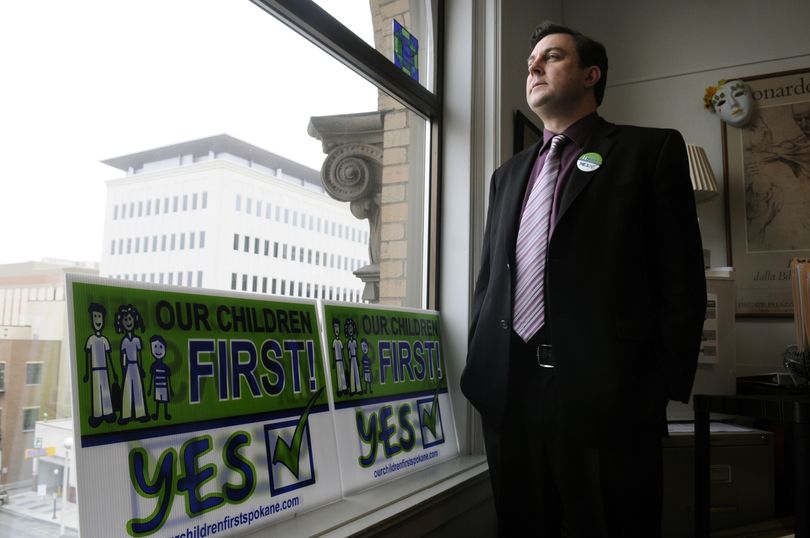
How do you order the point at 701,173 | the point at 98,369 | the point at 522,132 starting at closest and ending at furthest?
the point at 98,369
the point at 522,132
the point at 701,173

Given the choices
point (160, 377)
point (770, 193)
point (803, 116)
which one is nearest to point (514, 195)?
point (160, 377)

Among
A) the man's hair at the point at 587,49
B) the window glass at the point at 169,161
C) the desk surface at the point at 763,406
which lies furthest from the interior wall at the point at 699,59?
the window glass at the point at 169,161

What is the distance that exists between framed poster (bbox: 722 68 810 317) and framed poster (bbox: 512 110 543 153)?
1123 millimetres

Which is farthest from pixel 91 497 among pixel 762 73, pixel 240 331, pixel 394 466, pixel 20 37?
pixel 762 73

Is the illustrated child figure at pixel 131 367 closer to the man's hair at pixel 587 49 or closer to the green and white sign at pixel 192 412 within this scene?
the green and white sign at pixel 192 412

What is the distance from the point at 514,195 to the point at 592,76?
1.23 feet

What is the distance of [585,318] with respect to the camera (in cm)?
131

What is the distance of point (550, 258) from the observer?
1373 millimetres

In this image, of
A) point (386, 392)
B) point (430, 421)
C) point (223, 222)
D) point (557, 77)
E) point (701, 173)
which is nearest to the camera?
point (223, 222)

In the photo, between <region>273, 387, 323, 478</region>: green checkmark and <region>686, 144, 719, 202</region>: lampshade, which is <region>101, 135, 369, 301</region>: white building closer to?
<region>273, 387, 323, 478</region>: green checkmark

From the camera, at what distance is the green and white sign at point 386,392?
60.8 inches

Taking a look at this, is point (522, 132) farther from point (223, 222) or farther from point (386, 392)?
point (223, 222)

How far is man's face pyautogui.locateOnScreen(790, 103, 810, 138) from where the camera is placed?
9.32ft

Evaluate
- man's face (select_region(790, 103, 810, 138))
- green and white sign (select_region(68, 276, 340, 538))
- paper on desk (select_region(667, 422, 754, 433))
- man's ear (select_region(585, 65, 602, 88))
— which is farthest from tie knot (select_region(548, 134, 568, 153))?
man's face (select_region(790, 103, 810, 138))
